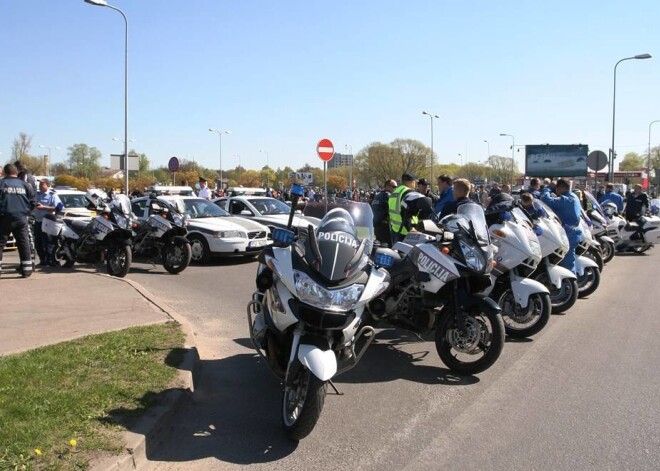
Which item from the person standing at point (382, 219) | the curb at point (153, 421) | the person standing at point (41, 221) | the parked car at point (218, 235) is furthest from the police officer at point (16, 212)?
the person standing at point (382, 219)

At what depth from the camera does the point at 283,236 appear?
15.0ft

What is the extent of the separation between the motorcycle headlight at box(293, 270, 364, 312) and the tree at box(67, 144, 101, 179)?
99305 mm

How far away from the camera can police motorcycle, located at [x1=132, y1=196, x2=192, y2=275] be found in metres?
11.6

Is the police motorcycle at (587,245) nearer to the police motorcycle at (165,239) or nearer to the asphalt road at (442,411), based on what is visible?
the asphalt road at (442,411)

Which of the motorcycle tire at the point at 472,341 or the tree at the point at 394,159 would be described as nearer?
the motorcycle tire at the point at 472,341

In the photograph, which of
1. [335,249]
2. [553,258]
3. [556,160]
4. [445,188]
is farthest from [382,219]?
[556,160]

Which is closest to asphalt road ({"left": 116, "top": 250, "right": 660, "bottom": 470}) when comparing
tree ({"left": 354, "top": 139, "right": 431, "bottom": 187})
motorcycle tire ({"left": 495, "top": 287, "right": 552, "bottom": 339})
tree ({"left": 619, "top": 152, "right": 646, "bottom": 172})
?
motorcycle tire ({"left": 495, "top": 287, "right": 552, "bottom": 339})

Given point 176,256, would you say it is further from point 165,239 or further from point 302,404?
point 302,404

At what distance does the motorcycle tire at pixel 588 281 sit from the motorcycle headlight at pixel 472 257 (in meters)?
4.93

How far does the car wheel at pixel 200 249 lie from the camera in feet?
42.6

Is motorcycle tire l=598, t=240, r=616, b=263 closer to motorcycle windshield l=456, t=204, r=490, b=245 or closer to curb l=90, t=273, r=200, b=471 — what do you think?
motorcycle windshield l=456, t=204, r=490, b=245

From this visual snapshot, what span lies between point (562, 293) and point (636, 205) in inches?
405

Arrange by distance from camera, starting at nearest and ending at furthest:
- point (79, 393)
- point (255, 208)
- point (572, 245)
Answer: point (79, 393) → point (572, 245) → point (255, 208)

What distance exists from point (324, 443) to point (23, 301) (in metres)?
5.69
